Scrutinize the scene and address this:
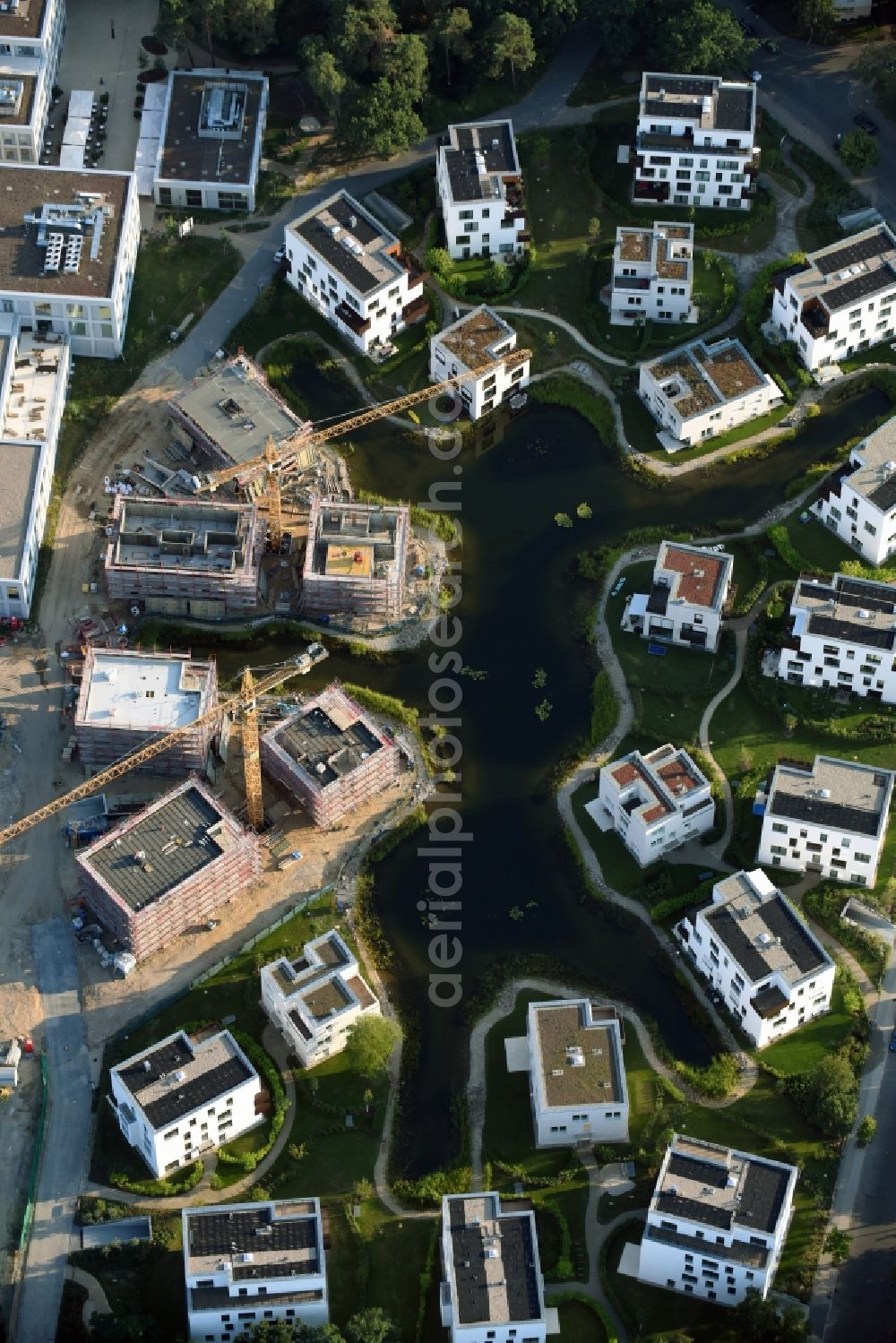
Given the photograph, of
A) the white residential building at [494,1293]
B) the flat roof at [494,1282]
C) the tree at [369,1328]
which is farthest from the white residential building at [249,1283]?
the flat roof at [494,1282]

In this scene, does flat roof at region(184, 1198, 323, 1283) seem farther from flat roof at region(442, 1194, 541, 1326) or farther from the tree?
flat roof at region(442, 1194, 541, 1326)

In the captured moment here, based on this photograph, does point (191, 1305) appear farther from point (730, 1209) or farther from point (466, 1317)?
point (730, 1209)

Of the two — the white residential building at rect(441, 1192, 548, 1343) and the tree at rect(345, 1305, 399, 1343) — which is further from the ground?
the white residential building at rect(441, 1192, 548, 1343)

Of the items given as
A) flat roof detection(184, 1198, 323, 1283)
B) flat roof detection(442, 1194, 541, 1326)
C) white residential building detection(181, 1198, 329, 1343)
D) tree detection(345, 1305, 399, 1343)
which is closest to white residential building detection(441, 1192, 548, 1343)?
flat roof detection(442, 1194, 541, 1326)

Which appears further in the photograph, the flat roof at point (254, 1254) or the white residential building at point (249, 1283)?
the flat roof at point (254, 1254)

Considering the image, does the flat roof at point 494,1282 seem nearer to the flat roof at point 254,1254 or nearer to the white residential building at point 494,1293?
the white residential building at point 494,1293

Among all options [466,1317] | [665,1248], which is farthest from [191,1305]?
[665,1248]

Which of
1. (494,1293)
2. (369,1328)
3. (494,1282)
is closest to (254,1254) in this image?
(369,1328)
